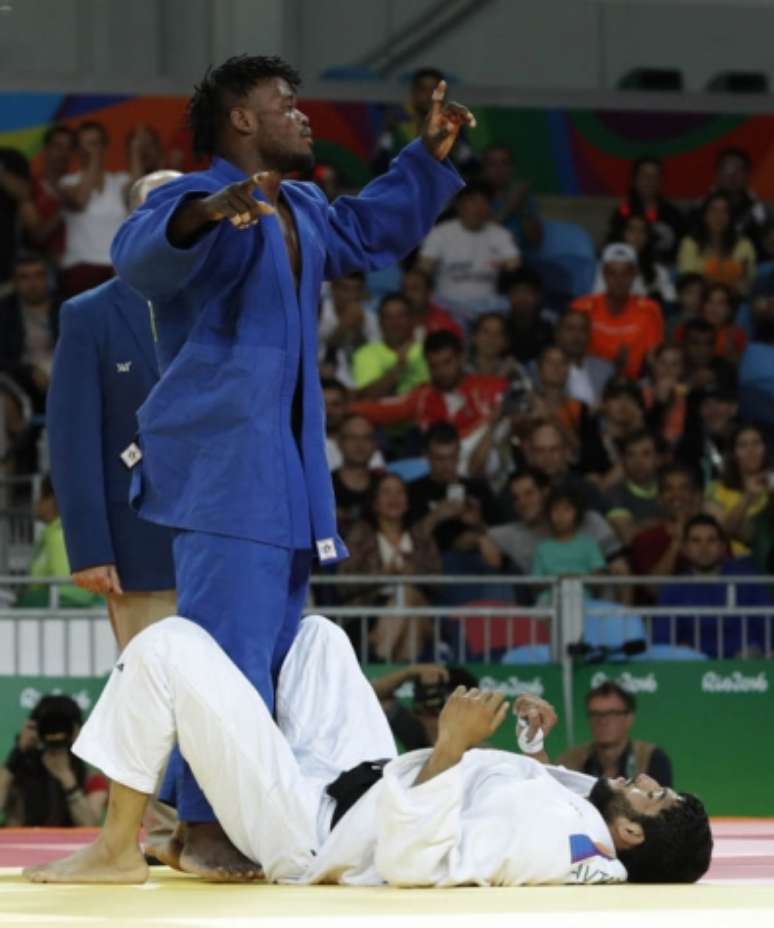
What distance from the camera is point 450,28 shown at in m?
16.9

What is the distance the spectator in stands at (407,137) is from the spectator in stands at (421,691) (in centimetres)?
503

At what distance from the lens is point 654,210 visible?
49.2ft

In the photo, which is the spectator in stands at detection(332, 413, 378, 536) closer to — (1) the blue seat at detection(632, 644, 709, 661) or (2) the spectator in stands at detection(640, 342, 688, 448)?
(1) the blue seat at detection(632, 644, 709, 661)

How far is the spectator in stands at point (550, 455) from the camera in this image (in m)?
12.4

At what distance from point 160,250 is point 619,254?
922cm

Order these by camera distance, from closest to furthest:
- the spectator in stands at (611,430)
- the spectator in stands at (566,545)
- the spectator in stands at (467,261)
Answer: the spectator in stands at (566,545)
the spectator in stands at (611,430)
the spectator in stands at (467,261)

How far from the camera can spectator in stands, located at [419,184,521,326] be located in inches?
563

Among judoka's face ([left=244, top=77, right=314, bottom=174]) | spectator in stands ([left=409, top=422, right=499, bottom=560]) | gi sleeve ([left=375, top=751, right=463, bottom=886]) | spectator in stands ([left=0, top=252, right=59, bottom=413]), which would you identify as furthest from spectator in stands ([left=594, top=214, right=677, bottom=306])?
gi sleeve ([left=375, top=751, right=463, bottom=886])

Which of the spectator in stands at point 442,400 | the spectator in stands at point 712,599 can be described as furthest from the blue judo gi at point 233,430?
the spectator in stands at point 442,400

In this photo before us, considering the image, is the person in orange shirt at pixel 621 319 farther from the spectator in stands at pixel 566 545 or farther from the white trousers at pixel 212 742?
the white trousers at pixel 212 742

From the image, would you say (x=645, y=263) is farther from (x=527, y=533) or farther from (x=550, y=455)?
(x=527, y=533)

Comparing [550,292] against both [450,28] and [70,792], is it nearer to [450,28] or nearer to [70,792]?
[450,28]

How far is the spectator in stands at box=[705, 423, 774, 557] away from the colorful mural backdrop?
3.06m

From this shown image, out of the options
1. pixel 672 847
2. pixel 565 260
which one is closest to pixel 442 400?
pixel 565 260
